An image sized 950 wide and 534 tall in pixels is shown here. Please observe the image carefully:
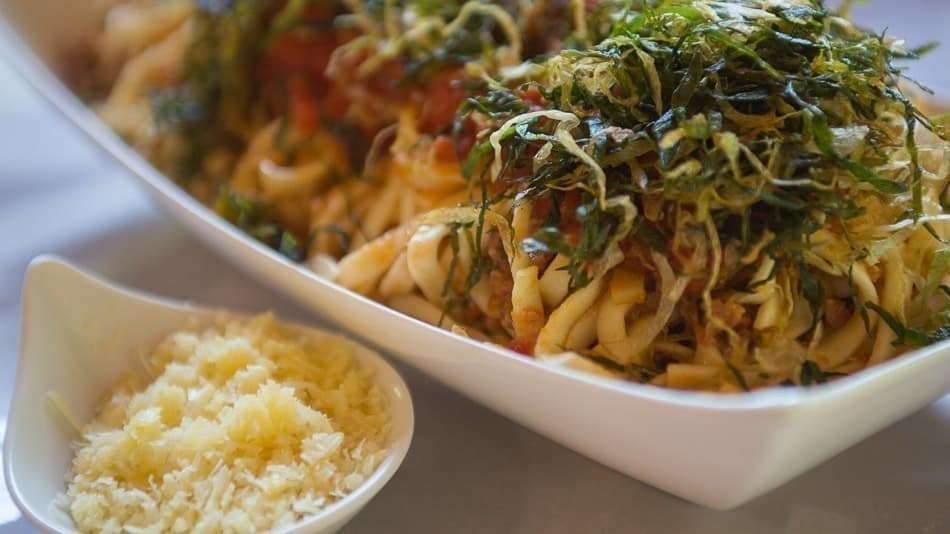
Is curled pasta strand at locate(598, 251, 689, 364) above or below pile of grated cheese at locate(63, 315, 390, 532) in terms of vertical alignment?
above

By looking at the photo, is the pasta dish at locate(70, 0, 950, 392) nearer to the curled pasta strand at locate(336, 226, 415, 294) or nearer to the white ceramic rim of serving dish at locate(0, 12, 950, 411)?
the curled pasta strand at locate(336, 226, 415, 294)

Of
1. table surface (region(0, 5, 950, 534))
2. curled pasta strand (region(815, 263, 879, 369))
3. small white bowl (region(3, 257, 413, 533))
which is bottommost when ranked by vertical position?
table surface (region(0, 5, 950, 534))

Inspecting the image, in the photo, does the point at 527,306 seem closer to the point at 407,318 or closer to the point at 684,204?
the point at 407,318

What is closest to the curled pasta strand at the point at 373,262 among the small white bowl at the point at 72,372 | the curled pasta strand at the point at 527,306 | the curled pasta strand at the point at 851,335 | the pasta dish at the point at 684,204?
the pasta dish at the point at 684,204

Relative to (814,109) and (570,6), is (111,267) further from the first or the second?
(814,109)

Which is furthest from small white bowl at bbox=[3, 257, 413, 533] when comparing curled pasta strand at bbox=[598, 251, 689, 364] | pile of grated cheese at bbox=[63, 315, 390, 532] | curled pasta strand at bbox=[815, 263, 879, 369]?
curled pasta strand at bbox=[815, 263, 879, 369]

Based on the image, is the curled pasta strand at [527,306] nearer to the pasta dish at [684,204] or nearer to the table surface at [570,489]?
the pasta dish at [684,204]

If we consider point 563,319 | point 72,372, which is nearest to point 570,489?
point 563,319

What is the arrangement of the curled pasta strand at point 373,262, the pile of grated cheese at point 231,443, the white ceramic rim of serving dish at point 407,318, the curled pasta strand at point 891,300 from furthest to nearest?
the curled pasta strand at point 373,262 < the curled pasta strand at point 891,300 < the pile of grated cheese at point 231,443 < the white ceramic rim of serving dish at point 407,318
